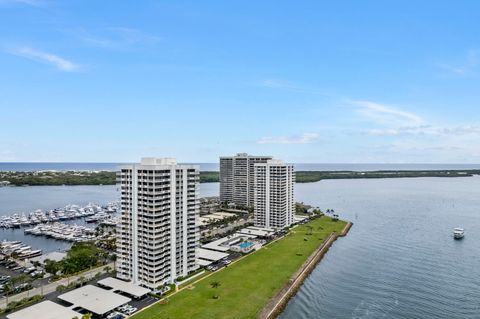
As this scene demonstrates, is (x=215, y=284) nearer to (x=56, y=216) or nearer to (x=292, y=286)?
(x=292, y=286)

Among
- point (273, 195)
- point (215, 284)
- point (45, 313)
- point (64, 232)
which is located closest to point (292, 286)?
point (215, 284)

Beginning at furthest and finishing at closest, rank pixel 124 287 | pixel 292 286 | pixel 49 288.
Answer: pixel 292 286 → pixel 49 288 → pixel 124 287

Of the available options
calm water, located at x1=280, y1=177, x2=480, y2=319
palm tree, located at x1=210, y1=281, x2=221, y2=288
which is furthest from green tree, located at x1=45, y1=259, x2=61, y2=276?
calm water, located at x1=280, y1=177, x2=480, y2=319

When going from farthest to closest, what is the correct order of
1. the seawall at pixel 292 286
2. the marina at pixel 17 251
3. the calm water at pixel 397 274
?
the marina at pixel 17 251 < the calm water at pixel 397 274 < the seawall at pixel 292 286

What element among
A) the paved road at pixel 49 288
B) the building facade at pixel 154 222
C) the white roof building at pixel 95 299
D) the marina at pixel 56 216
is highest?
the building facade at pixel 154 222

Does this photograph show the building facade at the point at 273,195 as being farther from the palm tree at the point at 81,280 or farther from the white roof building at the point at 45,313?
the white roof building at the point at 45,313

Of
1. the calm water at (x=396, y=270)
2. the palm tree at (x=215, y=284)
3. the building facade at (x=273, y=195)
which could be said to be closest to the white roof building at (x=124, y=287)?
the palm tree at (x=215, y=284)

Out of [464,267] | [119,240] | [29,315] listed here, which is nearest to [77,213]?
[119,240]

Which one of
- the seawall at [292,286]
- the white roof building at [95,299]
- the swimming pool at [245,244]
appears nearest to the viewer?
the white roof building at [95,299]
